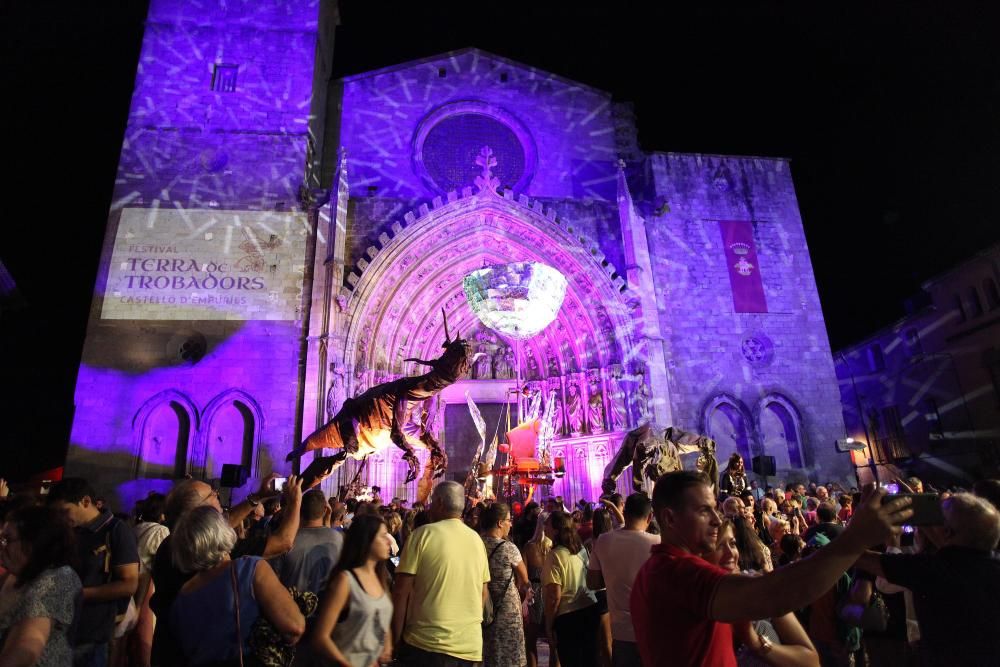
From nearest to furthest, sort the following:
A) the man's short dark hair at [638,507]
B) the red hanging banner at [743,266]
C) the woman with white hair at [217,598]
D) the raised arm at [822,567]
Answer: the raised arm at [822,567] → the woman with white hair at [217,598] → the man's short dark hair at [638,507] → the red hanging banner at [743,266]

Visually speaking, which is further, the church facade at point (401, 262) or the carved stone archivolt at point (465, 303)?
the carved stone archivolt at point (465, 303)

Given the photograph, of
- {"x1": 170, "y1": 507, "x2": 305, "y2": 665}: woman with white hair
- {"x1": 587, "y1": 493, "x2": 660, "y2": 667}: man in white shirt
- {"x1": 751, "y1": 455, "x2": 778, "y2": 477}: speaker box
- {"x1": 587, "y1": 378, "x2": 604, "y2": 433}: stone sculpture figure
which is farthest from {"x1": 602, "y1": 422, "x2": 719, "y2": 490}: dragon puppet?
{"x1": 170, "y1": 507, "x2": 305, "y2": 665}: woman with white hair

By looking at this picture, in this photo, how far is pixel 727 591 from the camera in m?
1.46

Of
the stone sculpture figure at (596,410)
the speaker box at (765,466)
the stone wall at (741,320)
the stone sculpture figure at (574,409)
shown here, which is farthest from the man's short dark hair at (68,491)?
the stone wall at (741,320)

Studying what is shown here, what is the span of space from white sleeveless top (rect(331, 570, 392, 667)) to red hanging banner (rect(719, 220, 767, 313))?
16.7 meters

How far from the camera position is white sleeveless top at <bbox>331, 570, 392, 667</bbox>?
7.77 feet

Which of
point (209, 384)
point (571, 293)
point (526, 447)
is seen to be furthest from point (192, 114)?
point (526, 447)

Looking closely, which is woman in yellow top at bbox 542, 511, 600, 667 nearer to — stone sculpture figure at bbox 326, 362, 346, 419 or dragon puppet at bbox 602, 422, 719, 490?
dragon puppet at bbox 602, 422, 719, 490

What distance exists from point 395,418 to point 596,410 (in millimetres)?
7765

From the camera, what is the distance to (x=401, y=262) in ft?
50.3

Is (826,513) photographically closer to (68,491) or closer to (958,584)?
(958,584)

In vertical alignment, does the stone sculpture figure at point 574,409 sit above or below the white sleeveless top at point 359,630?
above

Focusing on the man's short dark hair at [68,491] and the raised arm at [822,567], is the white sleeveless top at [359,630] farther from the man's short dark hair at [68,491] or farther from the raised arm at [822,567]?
the man's short dark hair at [68,491]

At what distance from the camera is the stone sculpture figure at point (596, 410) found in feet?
49.9
